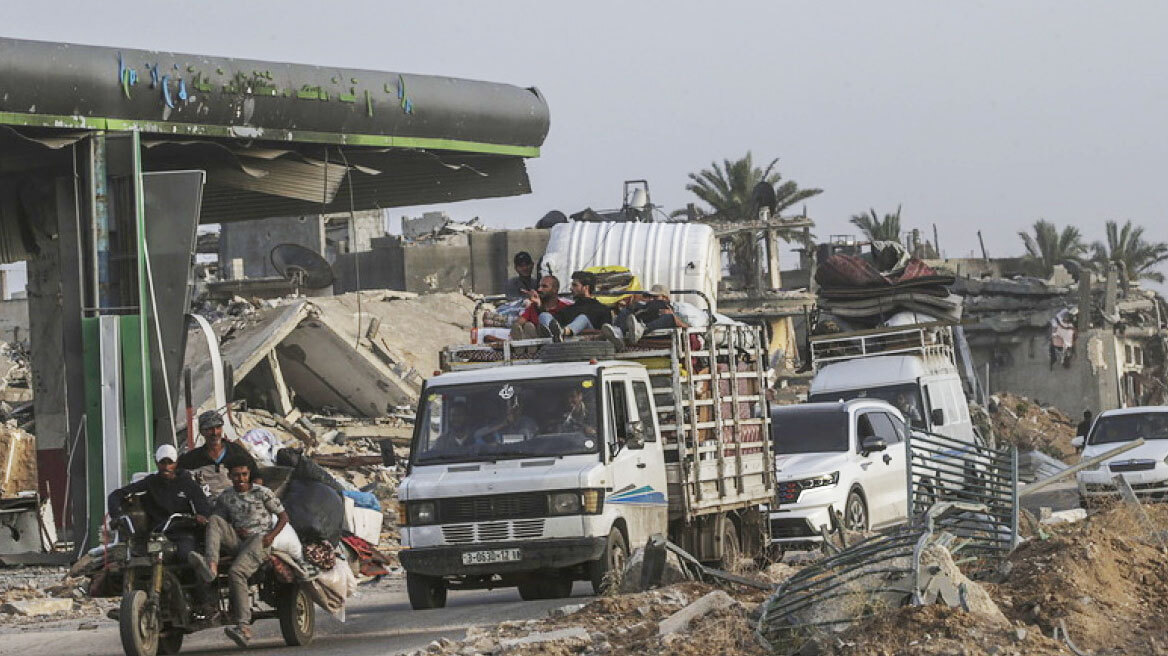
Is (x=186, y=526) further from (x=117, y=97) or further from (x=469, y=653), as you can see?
(x=117, y=97)

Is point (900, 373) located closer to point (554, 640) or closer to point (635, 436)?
point (635, 436)

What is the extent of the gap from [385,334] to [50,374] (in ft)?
36.1

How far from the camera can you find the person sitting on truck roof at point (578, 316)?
1702 centimetres

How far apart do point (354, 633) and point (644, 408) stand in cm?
330

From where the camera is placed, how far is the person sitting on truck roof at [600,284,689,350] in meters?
16.4

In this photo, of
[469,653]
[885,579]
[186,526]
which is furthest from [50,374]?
[885,579]

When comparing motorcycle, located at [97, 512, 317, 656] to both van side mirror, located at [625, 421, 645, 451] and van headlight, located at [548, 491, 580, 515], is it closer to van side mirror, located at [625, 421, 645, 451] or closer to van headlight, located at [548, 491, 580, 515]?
van headlight, located at [548, 491, 580, 515]

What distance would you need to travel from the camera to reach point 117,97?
68.5 ft

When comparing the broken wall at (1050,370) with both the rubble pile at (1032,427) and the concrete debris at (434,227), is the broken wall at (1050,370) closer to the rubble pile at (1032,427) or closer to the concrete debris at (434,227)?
the rubble pile at (1032,427)

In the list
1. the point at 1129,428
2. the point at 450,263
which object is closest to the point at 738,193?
the point at 450,263

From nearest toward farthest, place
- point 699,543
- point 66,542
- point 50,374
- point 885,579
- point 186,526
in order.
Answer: point 885,579 < point 186,526 < point 699,543 < point 66,542 < point 50,374

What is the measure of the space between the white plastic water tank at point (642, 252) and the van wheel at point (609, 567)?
6568 millimetres

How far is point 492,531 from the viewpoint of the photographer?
14.7 metres

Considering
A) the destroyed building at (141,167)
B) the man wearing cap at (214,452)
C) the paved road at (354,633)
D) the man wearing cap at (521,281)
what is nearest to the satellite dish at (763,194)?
the destroyed building at (141,167)
